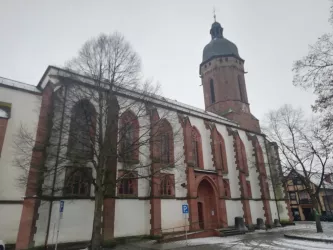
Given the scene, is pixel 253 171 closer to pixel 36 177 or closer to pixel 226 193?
pixel 226 193

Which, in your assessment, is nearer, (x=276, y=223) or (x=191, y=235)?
(x=191, y=235)

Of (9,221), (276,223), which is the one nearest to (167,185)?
(9,221)

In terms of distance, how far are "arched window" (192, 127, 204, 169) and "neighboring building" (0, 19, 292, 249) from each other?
0.36ft

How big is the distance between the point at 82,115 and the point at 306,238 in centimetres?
1672

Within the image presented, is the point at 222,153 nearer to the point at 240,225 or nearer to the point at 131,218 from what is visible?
the point at 240,225

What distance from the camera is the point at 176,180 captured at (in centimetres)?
2162

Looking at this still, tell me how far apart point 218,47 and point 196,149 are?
70.2ft

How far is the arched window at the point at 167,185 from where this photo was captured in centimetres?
2050

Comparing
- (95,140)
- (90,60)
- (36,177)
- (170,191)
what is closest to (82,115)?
(95,140)

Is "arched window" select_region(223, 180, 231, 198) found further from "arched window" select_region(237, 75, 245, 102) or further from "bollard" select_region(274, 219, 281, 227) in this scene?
"arched window" select_region(237, 75, 245, 102)

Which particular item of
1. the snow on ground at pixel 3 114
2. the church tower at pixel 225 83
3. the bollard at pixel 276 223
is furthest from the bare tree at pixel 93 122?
the church tower at pixel 225 83

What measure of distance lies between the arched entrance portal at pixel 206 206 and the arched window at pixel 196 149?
1961 mm

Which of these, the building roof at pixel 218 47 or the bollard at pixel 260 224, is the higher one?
the building roof at pixel 218 47

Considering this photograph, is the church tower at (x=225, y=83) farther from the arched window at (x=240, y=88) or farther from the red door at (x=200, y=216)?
the red door at (x=200, y=216)
